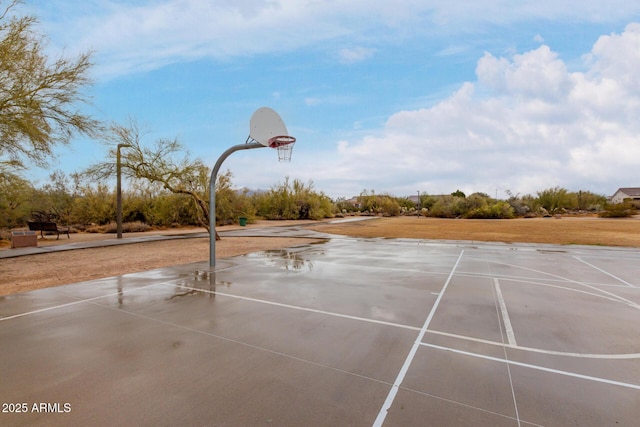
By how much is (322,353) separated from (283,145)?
710 centimetres

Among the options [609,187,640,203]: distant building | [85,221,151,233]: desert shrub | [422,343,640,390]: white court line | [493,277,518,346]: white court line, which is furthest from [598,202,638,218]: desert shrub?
[609,187,640,203]: distant building

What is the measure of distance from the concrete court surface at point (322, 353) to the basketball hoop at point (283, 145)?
4285mm

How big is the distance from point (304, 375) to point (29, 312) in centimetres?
475

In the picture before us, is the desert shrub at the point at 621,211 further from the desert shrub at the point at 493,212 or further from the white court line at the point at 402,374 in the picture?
the white court line at the point at 402,374

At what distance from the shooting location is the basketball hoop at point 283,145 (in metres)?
9.18

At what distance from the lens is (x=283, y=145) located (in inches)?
374

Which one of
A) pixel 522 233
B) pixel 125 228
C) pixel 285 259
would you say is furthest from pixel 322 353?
pixel 125 228

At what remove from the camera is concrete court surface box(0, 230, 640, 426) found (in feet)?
8.30

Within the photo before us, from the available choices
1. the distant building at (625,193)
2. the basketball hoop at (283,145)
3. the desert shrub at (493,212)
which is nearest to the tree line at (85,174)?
the desert shrub at (493,212)

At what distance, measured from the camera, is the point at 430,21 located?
10727mm

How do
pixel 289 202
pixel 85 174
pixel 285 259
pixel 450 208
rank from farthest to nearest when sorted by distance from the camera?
pixel 450 208
pixel 289 202
pixel 85 174
pixel 285 259

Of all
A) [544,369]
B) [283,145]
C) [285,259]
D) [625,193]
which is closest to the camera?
[544,369]

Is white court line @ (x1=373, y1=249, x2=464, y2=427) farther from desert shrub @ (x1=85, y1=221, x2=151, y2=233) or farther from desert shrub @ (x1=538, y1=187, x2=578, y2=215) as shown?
desert shrub @ (x1=538, y1=187, x2=578, y2=215)

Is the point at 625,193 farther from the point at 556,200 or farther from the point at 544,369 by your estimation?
the point at 544,369
